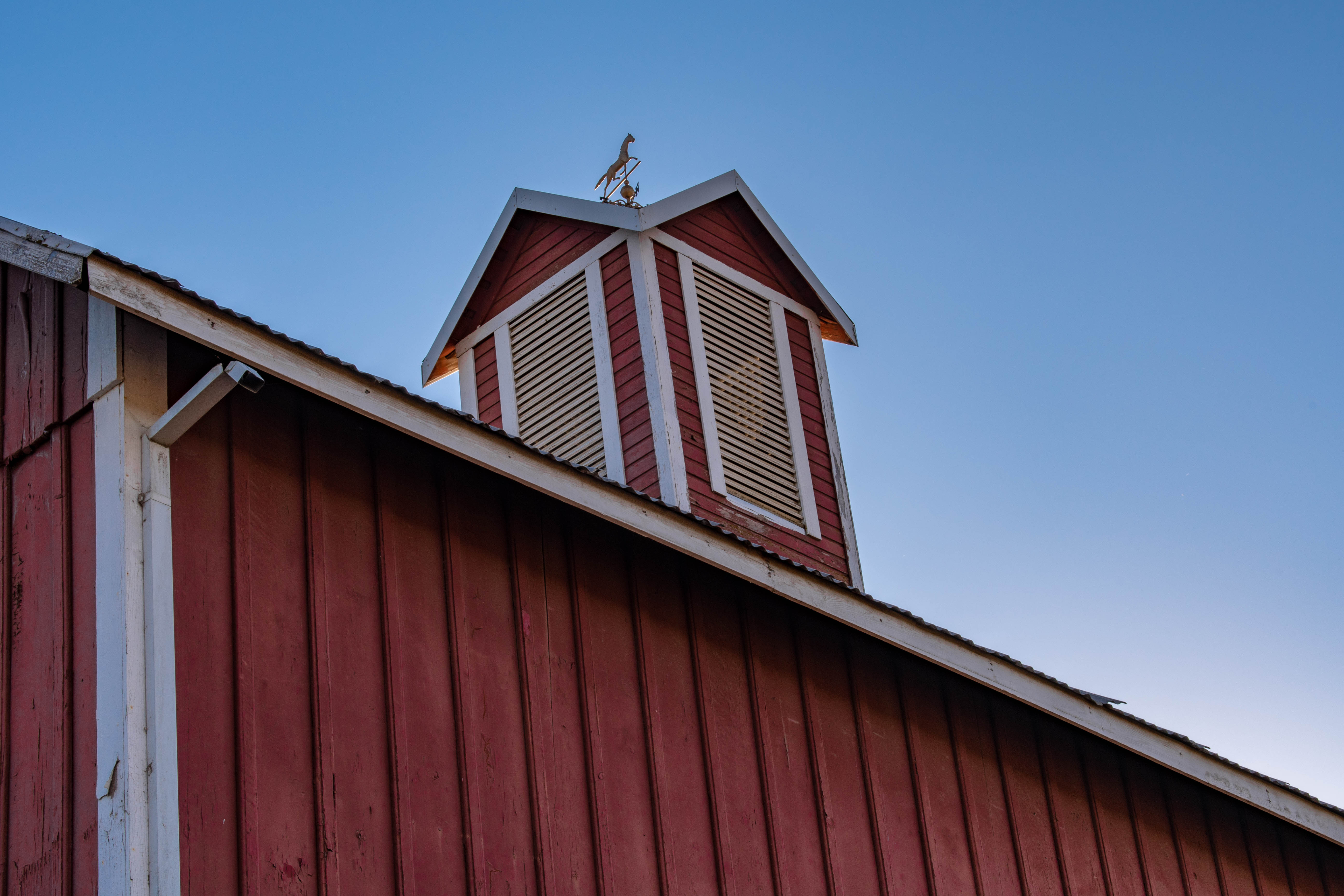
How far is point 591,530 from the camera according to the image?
734 centimetres

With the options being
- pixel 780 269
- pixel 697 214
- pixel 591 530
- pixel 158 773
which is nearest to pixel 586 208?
pixel 697 214

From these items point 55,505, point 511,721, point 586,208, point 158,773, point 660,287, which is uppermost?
point 586,208

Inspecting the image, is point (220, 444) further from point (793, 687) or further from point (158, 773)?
point (793, 687)

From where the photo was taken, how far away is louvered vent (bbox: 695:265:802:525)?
1206cm

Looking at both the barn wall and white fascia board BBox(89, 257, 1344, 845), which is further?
the barn wall

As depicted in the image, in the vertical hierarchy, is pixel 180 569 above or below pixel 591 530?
below

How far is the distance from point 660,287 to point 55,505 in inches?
272

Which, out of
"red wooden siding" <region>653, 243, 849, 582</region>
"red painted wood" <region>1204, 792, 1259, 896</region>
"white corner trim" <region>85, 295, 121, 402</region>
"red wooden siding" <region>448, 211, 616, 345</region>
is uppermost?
"red wooden siding" <region>448, 211, 616, 345</region>

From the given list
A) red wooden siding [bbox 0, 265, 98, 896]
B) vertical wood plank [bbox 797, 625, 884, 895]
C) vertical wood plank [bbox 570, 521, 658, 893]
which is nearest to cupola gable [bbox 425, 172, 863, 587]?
vertical wood plank [bbox 797, 625, 884, 895]

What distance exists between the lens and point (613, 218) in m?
12.5

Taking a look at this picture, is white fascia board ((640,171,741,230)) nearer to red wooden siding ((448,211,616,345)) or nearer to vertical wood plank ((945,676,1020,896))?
red wooden siding ((448,211,616,345))

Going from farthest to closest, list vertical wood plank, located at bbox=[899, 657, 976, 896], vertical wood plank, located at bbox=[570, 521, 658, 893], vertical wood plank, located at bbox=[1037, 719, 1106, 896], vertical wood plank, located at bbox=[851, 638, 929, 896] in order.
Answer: vertical wood plank, located at bbox=[1037, 719, 1106, 896] → vertical wood plank, located at bbox=[899, 657, 976, 896] → vertical wood plank, located at bbox=[851, 638, 929, 896] → vertical wood plank, located at bbox=[570, 521, 658, 893]

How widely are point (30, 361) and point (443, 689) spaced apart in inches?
87.4

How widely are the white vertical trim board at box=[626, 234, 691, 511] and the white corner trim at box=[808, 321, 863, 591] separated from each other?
69.2 inches
